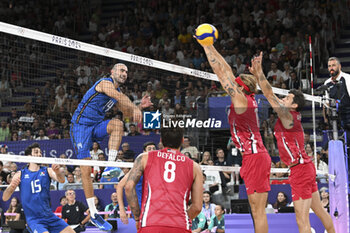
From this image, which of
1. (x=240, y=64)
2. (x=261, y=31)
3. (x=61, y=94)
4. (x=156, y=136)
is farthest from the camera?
(x=261, y=31)

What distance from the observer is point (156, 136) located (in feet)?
46.5

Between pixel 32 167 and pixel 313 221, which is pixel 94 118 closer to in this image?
pixel 32 167

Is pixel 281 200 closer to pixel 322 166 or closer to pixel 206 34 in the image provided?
pixel 322 166

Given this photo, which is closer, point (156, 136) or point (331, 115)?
point (331, 115)

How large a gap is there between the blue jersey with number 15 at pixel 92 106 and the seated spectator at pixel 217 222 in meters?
3.99

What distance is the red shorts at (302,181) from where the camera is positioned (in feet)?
26.1

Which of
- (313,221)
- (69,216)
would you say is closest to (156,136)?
(69,216)

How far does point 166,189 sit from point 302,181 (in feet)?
11.0

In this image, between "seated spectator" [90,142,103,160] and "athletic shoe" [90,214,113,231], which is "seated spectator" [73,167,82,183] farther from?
"athletic shoe" [90,214,113,231]

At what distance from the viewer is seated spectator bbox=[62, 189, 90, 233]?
12.7 m

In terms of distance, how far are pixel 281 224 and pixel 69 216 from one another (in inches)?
206

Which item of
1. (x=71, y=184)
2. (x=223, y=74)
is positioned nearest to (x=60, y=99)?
(x=71, y=184)

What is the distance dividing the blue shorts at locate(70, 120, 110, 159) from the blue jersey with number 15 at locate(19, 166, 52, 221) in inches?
52.7

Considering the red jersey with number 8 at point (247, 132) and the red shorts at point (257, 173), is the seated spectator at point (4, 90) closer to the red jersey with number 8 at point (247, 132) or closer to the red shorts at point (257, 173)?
the red jersey with number 8 at point (247, 132)
